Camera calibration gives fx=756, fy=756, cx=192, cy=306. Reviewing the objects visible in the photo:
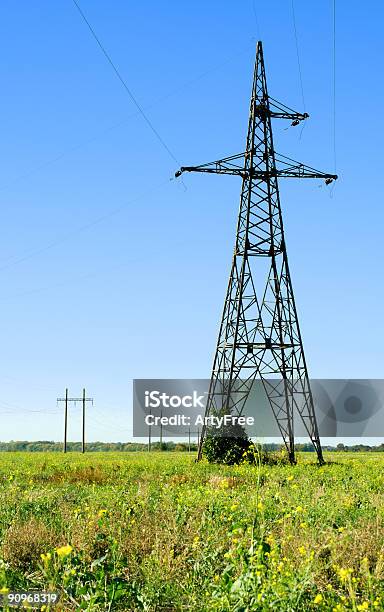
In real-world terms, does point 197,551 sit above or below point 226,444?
below

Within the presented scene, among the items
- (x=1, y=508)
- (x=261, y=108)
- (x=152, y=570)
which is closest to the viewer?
(x=152, y=570)

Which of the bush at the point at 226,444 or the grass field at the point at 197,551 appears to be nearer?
the grass field at the point at 197,551

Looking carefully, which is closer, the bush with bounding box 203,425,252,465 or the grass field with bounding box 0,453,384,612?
the grass field with bounding box 0,453,384,612

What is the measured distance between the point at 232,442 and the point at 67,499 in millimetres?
17036

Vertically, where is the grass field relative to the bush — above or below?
below

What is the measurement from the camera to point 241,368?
29906 millimetres

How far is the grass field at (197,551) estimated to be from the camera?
653 centimetres

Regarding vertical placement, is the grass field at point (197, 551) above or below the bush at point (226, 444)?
below

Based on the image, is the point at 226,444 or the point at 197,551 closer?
the point at 197,551

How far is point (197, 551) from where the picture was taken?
8531 millimetres

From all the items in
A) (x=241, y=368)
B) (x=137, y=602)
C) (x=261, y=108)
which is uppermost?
(x=261, y=108)

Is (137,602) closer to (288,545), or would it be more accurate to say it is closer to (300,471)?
(288,545)

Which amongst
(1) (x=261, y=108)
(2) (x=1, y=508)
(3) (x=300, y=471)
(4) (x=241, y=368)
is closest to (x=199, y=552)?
(2) (x=1, y=508)

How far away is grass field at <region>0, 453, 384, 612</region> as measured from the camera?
653cm
